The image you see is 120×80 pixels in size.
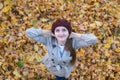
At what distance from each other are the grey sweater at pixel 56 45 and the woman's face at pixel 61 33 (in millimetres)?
110

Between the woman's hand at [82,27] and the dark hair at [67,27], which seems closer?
the dark hair at [67,27]

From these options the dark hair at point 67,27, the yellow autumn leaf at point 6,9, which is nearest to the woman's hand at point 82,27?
the yellow autumn leaf at point 6,9

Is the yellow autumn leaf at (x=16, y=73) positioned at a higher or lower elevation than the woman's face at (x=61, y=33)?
lower

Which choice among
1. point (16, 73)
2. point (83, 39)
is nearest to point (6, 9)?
point (16, 73)

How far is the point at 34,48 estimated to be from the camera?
482 cm

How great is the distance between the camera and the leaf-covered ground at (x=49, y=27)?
4.54 m

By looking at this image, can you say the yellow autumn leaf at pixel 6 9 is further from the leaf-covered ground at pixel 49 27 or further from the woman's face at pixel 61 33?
the woman's face at pixel 61 33

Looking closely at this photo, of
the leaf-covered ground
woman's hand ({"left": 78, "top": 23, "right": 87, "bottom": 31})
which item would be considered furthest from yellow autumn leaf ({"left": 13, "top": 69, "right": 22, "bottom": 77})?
woman's hand ({"left": 78, "top": 23, "right": 87, "bottom": 31})

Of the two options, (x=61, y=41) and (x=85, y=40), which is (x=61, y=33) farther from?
(x=85, y=40)

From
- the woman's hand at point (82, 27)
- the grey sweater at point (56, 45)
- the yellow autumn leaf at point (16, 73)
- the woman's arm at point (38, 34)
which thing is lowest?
the yellow autumn leaf at point (16, 73)

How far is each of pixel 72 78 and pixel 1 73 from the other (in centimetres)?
107

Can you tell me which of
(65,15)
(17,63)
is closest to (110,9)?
(65,15)

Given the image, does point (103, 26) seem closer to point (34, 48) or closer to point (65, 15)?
point (65, 15)

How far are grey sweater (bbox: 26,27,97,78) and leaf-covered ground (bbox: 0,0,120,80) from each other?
0.96 m
